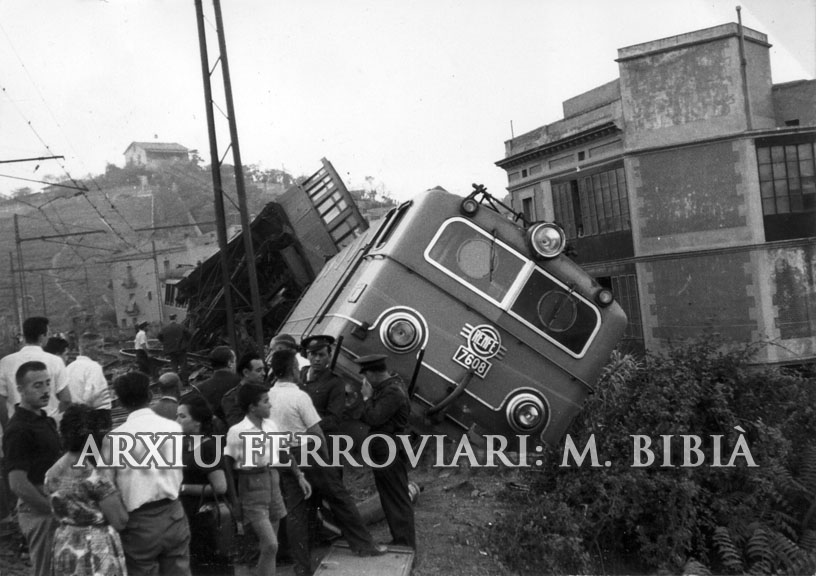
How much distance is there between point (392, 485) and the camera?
504 cm

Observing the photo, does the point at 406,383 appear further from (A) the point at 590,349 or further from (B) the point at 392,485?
(A) the point at 590,349

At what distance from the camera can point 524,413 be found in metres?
6.52

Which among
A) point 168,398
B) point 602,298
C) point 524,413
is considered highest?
point 602,298

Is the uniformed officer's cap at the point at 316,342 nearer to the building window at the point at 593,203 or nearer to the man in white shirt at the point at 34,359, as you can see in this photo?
the man in white shirt at the point at 34,359

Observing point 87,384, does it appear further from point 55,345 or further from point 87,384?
point 55,345

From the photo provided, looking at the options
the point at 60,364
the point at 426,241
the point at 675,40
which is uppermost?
the point at 675,40

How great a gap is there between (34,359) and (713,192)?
54.4 ft

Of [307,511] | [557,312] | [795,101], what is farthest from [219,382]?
[795,101]

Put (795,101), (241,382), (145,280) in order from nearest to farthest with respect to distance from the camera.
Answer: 1. (241,382)
2. (795,101)
3. (145,280)

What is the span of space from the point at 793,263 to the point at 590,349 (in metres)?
12.5

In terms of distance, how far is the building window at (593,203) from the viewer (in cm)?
1955

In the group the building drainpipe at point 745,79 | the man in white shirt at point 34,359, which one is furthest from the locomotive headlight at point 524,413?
the building drainpipe at point 745,79

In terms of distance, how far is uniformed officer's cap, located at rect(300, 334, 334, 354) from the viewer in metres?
5.13

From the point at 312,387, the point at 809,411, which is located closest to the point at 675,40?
the point at 809,411
